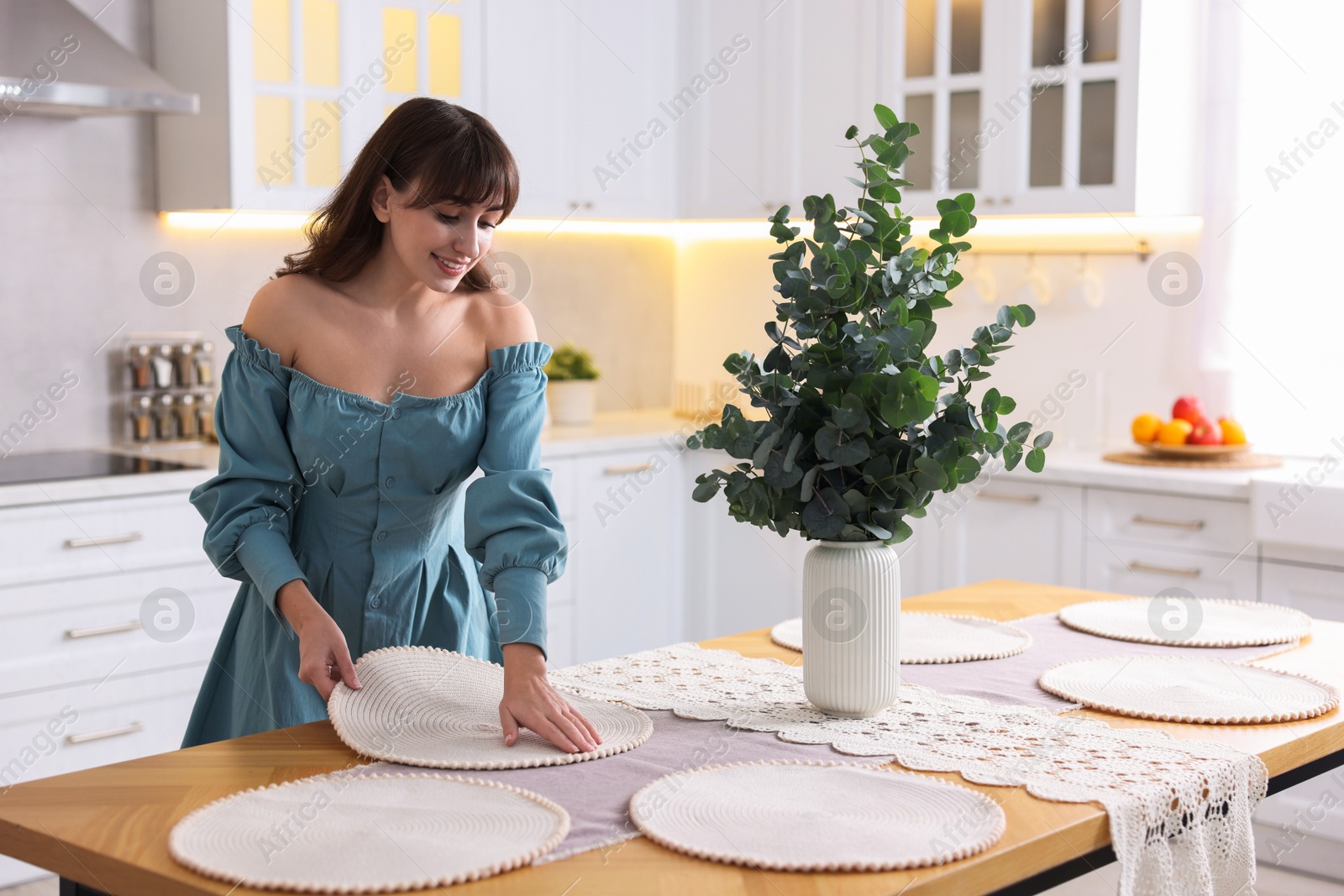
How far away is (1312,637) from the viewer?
183cm

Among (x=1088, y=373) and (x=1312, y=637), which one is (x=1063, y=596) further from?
(x=1088, y=373)

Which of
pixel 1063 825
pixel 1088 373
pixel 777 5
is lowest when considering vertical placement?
pixel 1063 825

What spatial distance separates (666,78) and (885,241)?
3.04 metres

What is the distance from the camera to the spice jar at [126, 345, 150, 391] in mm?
3469

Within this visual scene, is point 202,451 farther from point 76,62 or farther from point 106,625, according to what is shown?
point 76,62

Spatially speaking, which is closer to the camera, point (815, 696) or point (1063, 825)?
point (1063, 825)

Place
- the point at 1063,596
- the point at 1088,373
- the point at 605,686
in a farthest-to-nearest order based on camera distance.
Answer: the point at 1088,373
the point at 1063,596
the point at 605,686

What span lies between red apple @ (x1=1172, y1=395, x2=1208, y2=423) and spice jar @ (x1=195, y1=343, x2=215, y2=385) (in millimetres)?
2475

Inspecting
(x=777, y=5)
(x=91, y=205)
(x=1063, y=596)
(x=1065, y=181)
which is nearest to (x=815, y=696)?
(x=1063, y=596)

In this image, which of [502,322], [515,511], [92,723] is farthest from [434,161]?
[92,723]

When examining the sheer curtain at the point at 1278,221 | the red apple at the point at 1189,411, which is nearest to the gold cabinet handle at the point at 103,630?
the red apple at the point at 1189,411

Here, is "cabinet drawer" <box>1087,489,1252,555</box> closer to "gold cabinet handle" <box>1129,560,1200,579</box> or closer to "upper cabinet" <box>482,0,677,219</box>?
"gold cabinet handle" <box>1129,560,1200,579</box>

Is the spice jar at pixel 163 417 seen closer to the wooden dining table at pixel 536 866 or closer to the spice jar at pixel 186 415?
the spice jar at pixel 186 415

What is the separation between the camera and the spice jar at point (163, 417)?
350cm
